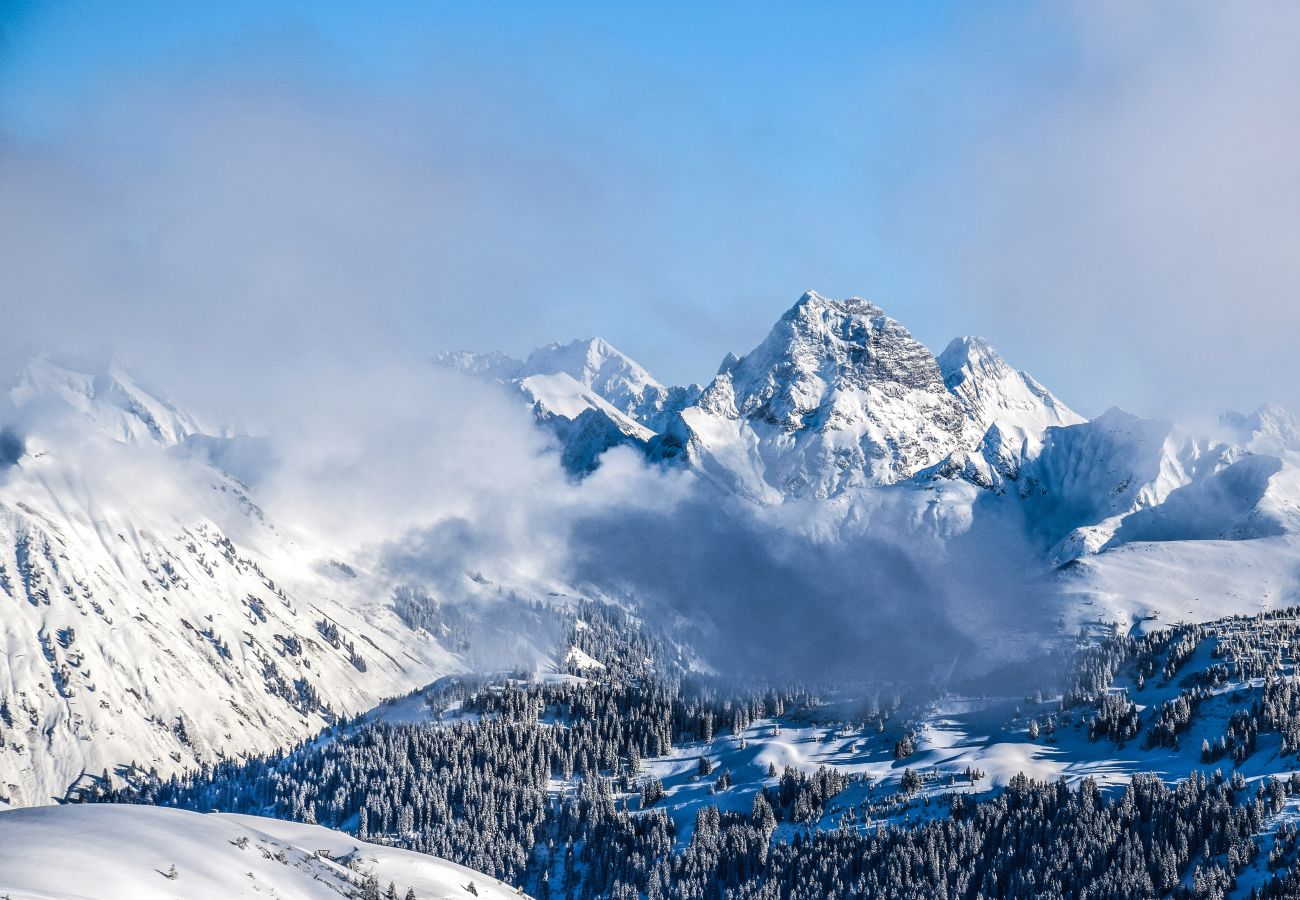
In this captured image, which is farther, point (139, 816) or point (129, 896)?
point (139, 816)

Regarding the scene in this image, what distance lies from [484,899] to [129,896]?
2267 inches

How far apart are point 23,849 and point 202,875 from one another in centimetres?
1585

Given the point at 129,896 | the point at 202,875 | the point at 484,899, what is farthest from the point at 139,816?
the point at 484,899

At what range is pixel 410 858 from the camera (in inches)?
6781

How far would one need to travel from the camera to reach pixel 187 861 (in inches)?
5231

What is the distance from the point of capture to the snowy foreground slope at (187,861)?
119375mm

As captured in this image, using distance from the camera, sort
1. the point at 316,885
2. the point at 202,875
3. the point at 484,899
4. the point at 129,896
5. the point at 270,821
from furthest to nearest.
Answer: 1. the point at 270,821
2. the point at 484,899
3. the point at 316,885
4. the point at 202,875
5. the point at 129,896

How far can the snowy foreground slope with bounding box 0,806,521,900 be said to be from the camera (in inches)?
4700

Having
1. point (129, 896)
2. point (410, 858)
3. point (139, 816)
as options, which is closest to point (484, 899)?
point (410, 858)

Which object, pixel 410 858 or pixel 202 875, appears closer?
pixel 202 875

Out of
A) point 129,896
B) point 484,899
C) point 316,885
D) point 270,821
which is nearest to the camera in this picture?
point 129,896

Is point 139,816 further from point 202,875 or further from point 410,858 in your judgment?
point 410,858

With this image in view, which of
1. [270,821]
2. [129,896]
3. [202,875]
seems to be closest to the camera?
[129,896]

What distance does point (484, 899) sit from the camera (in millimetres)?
167500
